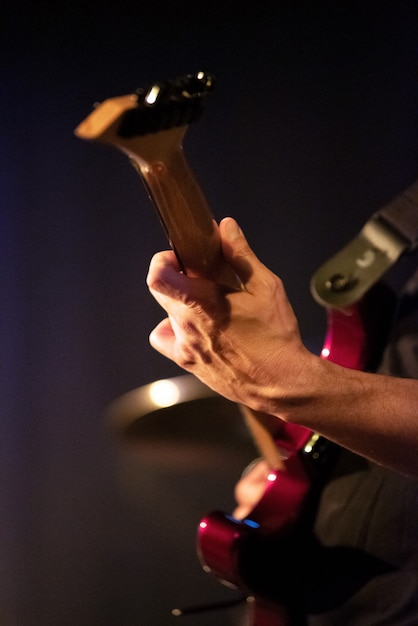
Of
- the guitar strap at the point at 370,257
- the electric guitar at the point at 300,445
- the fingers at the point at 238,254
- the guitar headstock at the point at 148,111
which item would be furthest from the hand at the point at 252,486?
the guitar headstock at the point at 148,111

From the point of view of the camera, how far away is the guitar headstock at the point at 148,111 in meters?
0.50

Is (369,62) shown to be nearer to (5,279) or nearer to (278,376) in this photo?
(5,279)

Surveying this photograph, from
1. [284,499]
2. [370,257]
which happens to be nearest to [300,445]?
[284,499]

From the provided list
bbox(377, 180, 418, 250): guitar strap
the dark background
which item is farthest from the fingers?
the dark background

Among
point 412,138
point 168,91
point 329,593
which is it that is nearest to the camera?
point 168,91

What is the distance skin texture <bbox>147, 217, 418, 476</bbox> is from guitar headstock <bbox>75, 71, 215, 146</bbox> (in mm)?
115

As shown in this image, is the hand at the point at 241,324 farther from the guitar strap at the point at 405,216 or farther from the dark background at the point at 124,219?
the dark background at the point at 124,219

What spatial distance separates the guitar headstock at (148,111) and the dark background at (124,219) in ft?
3.15

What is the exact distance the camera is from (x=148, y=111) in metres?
0.52

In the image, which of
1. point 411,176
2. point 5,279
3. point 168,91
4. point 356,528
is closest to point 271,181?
point 411,176

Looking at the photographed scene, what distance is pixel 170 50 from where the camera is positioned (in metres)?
1.52

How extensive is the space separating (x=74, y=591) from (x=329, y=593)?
2.90ft

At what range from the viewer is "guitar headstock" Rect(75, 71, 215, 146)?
0.50m

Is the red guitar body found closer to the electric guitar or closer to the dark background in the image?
the electric guitar
